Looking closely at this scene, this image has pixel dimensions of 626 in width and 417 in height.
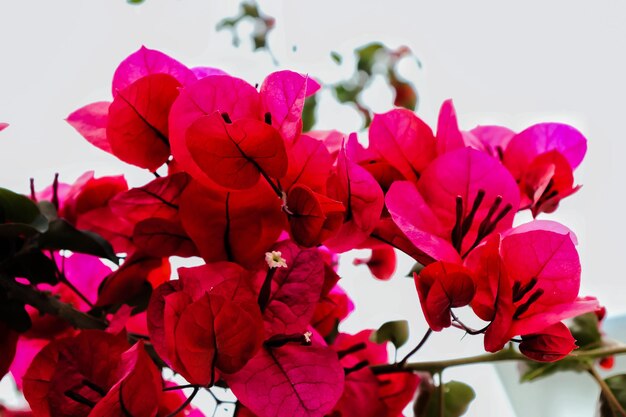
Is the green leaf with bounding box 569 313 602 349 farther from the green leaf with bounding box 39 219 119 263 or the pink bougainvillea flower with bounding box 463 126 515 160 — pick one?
the green leaf with bounding box 39 219 119 263

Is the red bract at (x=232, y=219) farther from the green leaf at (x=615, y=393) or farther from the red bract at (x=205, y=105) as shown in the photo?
the green leaf at (x=615, y=393)

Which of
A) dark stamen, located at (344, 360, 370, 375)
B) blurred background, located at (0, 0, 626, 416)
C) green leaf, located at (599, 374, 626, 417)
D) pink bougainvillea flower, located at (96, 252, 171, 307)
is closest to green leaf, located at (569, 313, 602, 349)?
green leaf, located at (599, 374, 626, 417)

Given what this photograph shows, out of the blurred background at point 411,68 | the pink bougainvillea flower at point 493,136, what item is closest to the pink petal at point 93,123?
the pink bougainvillea flower at point 493,136

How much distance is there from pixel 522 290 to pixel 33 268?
0.79 ft

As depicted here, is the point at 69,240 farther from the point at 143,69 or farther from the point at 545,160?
the point at 545,160

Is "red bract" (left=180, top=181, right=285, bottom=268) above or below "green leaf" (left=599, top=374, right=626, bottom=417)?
above

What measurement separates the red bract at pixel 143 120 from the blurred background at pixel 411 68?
0.50 meters

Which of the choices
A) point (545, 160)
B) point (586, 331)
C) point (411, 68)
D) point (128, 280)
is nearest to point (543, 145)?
point (545, 160)

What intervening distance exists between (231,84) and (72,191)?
0.17 m

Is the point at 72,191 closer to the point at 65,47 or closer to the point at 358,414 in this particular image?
the point at 358,414

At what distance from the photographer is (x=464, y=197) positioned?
316mm

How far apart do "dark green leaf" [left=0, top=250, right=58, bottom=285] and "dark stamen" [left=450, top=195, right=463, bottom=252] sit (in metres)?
0.21

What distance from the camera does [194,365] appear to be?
0.25m

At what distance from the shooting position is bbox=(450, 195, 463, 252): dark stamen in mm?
294
